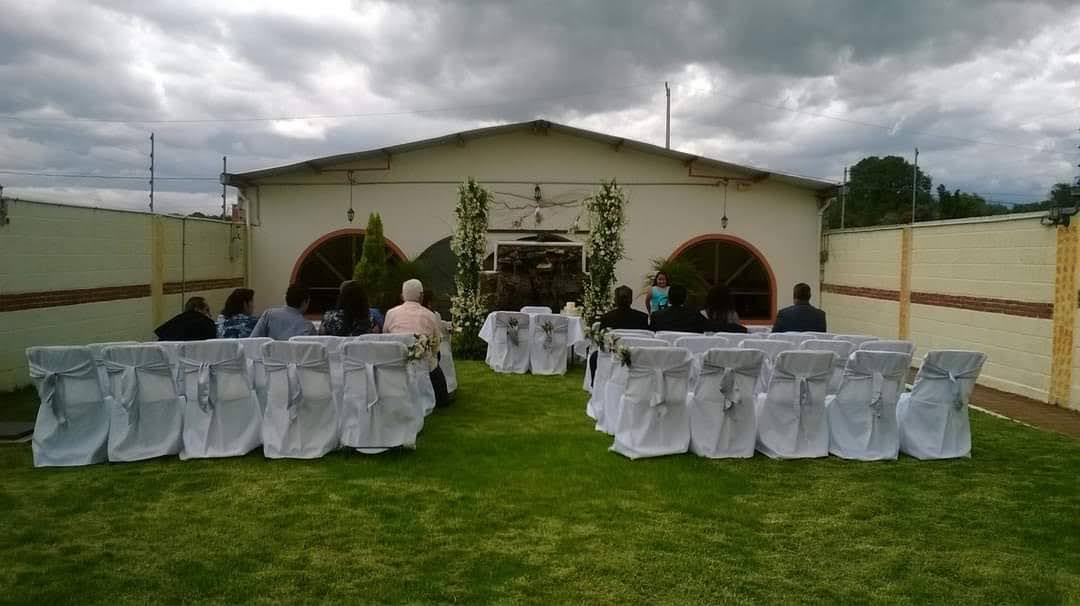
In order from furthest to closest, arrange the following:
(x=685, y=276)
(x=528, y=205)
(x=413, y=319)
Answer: (x=528, y=205), (x=685, y=276), (x=413, y=319)

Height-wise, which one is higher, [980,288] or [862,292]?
[980,288]

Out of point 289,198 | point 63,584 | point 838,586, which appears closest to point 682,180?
point 289,198

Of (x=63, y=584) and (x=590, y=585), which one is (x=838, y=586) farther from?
(x=63, y=584)

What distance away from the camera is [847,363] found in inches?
229

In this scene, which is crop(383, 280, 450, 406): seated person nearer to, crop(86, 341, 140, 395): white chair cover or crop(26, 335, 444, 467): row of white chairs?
crop(26, 335, 444, 467): row of white chairs

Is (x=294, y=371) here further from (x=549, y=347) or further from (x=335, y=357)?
(x=549, y=347)

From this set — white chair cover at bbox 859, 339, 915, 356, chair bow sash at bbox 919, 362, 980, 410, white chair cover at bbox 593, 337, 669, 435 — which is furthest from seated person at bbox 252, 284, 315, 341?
chair bow sash at bbox 919, 362, 980, 410

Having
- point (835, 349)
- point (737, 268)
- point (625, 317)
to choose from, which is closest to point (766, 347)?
point (835, 349)

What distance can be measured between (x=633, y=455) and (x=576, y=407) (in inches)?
83.0

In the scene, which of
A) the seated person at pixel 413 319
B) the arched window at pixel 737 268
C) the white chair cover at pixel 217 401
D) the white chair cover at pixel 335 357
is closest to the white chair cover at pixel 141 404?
the white chair cover at pixel 217 401

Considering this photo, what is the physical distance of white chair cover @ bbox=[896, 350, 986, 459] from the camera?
5922 millimetres

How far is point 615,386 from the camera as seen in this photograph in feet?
21.0

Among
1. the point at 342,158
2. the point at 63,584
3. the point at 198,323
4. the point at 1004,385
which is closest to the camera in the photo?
the point at 63,584

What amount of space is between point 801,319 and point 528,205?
291 inches
